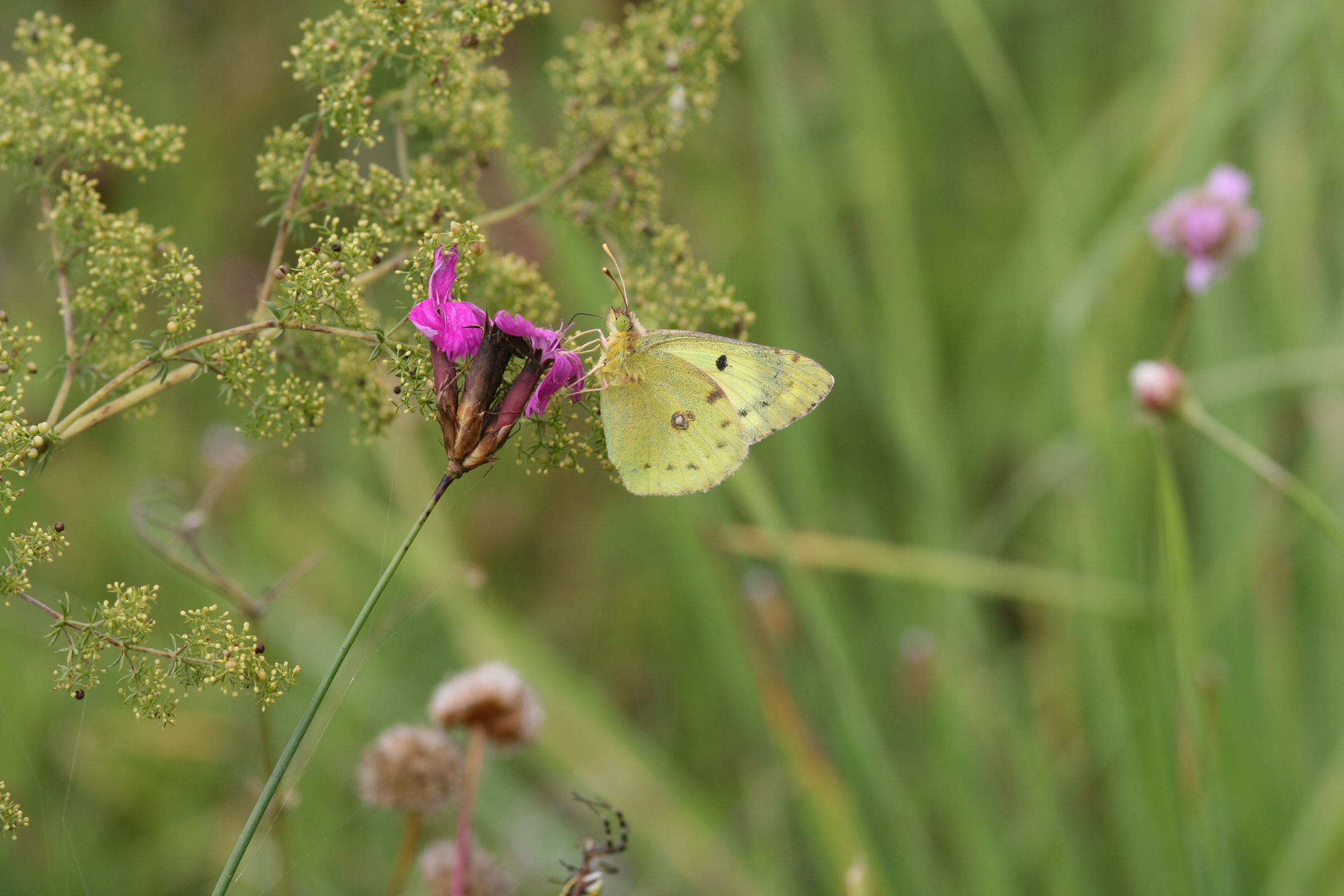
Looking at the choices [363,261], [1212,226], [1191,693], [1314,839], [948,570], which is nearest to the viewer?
[363,261]

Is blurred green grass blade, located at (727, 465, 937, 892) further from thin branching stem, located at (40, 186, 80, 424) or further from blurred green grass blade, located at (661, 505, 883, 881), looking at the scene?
thin branching stem, located at (40, 186, 80, 424)

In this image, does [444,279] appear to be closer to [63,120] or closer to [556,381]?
[556,381]

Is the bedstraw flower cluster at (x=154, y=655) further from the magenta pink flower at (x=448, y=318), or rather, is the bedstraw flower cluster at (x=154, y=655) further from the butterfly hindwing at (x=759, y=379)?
the butterfly hindwing at (x=759, y=379)

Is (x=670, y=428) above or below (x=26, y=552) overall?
above

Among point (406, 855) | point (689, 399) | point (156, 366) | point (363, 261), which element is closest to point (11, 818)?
point (156, 366)

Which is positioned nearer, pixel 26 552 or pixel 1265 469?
pixel 26 552

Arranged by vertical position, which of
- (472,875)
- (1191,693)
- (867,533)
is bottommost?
(472,875)

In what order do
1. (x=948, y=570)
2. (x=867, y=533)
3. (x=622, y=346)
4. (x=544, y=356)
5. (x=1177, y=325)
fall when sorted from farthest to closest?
(x=867, y=533), (x=948, y=570), (x=1177, y=325), (x=622, y=346), (x=544, y=356)
